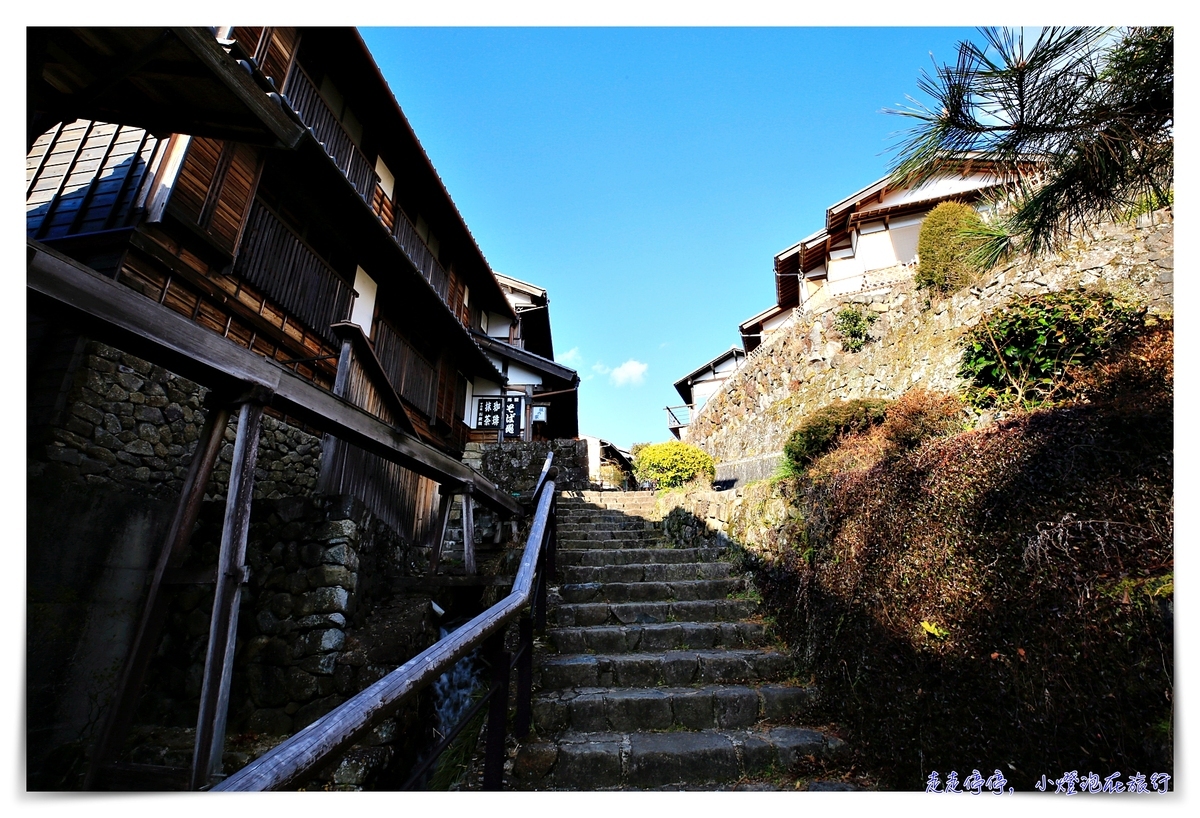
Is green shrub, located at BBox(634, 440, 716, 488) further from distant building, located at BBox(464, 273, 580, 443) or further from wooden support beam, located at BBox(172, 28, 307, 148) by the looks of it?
wooden support beam, located at BBox(172, 28, 307, 148)

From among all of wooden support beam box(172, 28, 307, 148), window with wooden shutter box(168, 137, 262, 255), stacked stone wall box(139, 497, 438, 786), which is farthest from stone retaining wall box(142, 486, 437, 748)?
window with wooden shutter box(168, 137, 262, 255)

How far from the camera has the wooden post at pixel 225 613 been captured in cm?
212

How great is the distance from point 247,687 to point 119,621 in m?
0.97

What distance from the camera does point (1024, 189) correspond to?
2844 mm

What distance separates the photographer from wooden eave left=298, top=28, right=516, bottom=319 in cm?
823

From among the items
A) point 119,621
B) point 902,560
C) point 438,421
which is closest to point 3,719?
point 119,621

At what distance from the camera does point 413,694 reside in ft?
4.43

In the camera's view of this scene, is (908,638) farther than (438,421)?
No

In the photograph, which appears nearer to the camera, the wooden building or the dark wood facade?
the wooden building

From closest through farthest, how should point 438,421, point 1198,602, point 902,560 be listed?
point 1198,602, point 902,560, point 438,421

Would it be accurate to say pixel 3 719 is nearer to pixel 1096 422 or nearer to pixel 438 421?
pixel 1096 422

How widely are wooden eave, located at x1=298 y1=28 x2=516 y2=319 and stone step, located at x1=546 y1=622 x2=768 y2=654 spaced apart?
9.88 m

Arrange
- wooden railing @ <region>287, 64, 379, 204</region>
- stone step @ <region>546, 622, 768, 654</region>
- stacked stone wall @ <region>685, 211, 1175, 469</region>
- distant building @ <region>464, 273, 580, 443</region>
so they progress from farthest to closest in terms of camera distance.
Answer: distant building @ <region>464, 273, 580, 443</region>
wooden railing @ <region>287, 64, 379, 204</region>
stacked stone wall @ <region>685, 211, 1175, 469</region>
stone step @ <region>546, 622, 768, 654</region>

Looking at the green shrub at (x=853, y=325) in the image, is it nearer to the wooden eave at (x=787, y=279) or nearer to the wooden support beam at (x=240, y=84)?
the wooden eave at (x=787, y=279)
